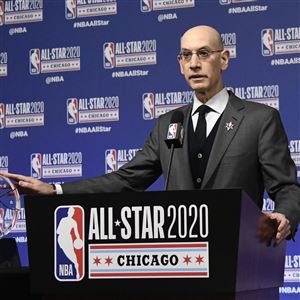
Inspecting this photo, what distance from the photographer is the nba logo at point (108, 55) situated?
5461 millimetres

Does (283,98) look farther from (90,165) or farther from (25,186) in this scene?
(25,186)

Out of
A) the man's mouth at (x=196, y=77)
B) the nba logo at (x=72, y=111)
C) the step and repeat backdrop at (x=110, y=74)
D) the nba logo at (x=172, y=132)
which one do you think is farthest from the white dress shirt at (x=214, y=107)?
the nba logo at (x=72, y=111)

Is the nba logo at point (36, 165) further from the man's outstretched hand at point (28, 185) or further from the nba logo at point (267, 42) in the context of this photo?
the man's outstretched hand at point (28, 185)

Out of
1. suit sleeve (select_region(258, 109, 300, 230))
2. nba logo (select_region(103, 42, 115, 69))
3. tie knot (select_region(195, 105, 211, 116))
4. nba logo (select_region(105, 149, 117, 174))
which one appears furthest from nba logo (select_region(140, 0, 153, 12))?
suit sleeve (select_region(258, 109, 300, 230))

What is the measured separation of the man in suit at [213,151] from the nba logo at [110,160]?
7.97 feet

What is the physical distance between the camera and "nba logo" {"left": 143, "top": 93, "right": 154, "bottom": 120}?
533cm

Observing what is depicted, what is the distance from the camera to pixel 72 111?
5.55 metres

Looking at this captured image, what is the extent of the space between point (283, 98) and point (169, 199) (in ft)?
10.2

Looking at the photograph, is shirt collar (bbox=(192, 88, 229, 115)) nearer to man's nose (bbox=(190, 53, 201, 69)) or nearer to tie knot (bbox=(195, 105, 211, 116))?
tie knot (bbox=(195, 105, 211, 116))

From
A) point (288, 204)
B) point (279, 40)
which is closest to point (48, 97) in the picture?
point (279, 40)

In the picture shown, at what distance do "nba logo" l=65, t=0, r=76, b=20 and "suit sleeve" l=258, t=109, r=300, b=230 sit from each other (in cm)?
308

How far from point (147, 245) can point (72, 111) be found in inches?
142

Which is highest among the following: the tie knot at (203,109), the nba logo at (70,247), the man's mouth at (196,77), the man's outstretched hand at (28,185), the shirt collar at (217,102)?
the man's mouth at (196,77)

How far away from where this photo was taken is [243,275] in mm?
2002
